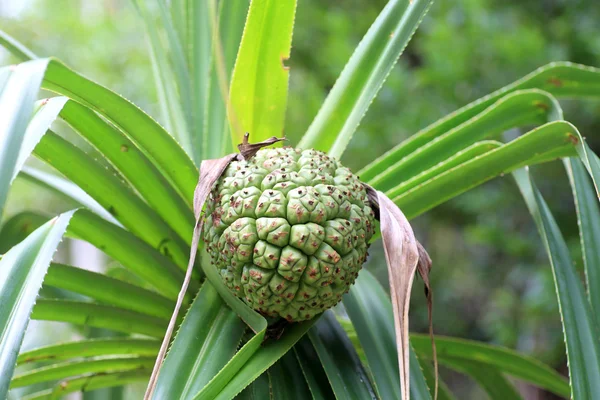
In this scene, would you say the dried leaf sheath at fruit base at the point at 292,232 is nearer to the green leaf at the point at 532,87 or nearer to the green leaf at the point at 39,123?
the green leaf at the point at 39,123

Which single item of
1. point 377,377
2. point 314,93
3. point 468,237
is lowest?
point 377,377

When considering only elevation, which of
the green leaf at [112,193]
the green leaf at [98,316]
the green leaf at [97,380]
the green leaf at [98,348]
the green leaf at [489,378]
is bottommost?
the green leaf at [489,378]

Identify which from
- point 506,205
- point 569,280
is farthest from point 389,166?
point 506,205

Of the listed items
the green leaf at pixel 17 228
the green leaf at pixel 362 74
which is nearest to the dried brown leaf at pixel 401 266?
the green leaf at pixel 362 74

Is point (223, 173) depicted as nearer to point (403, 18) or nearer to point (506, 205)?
point (403, 18)

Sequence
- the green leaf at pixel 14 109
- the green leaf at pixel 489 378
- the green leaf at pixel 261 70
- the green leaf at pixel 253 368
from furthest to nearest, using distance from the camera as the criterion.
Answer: the green leaf at pixel 489 378
the green leaf at pixel 261 70
the green leaf at pixel 253 368
the green leaf at pixel 14 109

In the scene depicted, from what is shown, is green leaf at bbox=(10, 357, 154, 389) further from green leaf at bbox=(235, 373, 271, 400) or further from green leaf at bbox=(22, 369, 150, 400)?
green leaf at bbox=(235, 373, 271, 400)
